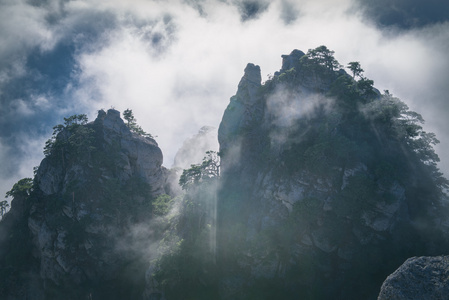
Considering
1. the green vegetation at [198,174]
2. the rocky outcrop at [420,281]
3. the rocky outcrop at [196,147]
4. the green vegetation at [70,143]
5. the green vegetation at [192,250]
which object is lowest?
the rocky outcrop at [420,281]

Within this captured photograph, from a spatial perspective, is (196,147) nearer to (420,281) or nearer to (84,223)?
(84,223)

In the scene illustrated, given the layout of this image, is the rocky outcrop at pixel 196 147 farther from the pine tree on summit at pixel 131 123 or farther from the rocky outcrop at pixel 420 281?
the rocky outcrop at pixel 420 281

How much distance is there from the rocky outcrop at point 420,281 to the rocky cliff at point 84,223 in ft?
134

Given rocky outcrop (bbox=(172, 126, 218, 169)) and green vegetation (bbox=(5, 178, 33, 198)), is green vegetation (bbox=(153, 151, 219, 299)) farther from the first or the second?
rocky outcrop (bbox=(172, 126, 218, 169))

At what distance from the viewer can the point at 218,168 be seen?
171ft

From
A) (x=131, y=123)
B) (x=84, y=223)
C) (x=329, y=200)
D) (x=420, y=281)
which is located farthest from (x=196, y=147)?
(x=420, y=281)

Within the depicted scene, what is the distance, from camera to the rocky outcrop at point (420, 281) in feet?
45.9

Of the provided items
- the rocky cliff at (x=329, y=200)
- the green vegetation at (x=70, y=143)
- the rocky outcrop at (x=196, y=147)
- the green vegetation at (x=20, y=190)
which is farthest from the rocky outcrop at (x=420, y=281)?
the rocky outcrop at (x=196, y=147)

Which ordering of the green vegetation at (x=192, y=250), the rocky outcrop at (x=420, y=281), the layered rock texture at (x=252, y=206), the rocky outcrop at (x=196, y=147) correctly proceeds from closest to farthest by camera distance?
the rocky outcrop at (x=420, y=281)
the layered rock texture at (x=252, y=206)
the green vegetation at (x=192, y=250)
the rocky outcrop at (x=196, y=147)

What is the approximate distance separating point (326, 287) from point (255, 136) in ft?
101

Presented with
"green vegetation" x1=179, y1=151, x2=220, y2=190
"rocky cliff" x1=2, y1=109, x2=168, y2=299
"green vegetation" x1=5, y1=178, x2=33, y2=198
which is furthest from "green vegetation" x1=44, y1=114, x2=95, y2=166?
"green vegetation" x1=179, y1=151, x2=220, y2=190

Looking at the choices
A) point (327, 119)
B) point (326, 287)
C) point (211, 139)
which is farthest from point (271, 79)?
point (211, 139)

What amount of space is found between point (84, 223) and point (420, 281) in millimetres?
49683

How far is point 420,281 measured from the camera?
1462 centimetres
